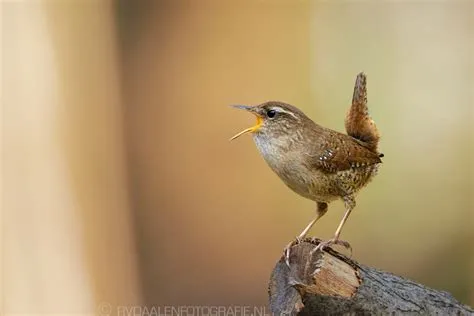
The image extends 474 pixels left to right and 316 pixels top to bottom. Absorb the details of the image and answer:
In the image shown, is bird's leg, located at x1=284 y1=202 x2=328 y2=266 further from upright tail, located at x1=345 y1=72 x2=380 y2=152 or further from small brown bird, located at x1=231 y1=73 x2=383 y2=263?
upright tail, located at x1=345 y1=72 x2=380 y2=152

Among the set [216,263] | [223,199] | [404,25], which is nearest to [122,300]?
[216,263]

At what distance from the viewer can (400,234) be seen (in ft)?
17.3

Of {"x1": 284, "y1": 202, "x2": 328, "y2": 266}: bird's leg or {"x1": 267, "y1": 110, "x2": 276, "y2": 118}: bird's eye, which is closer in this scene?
{"x1": 284, "y1": 202, "x2": 328, "y2": 266}: bird's leg

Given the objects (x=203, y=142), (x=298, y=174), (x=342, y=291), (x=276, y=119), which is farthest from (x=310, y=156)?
(x=203, y=142)

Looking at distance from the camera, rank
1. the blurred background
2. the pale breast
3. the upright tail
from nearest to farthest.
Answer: the pale breast → the upright tail → the blurred background

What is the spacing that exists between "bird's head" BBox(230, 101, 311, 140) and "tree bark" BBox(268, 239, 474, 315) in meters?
0.54

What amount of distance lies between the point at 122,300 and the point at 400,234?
2.20 m

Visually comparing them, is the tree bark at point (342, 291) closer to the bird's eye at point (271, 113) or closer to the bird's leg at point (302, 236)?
the bird's leg at point (302, 236)

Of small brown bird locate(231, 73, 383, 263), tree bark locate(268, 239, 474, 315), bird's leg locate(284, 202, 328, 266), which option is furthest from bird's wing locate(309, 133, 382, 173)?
tree bark locate(268, 239, 474, 315)

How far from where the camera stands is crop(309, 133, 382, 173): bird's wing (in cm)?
253

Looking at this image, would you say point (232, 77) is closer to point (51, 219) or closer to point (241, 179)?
point (241, 179)

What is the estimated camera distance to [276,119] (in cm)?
262

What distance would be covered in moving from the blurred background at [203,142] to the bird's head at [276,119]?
219 cm

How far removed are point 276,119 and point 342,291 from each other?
86 cm
